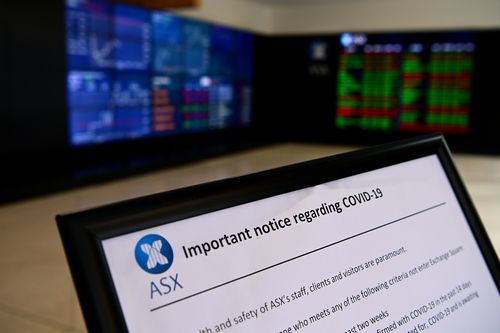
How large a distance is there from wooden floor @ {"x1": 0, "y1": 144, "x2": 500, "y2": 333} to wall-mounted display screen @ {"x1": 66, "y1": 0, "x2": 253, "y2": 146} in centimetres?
63

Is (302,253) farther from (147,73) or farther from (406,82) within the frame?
(406,82)

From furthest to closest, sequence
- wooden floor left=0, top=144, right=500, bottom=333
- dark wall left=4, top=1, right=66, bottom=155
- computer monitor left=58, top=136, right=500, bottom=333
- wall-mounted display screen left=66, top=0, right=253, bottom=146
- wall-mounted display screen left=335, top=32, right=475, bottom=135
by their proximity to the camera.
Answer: wall-mounted display screen left=335, top=32, right=475, bottom=135, wall-mounted display screen left=66, top=0, right=253, bottom=146, dark wall left=4, top=1, right=66, bottom=155, wooden floor left=0, top=144, right=500, bottom=333, computer monitor left=58, top=136, right=500, bottom=333

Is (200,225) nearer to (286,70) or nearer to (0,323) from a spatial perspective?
(0,323)

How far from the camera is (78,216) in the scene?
470 millimetres

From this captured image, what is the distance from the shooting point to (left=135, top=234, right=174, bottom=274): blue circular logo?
492 millimetres

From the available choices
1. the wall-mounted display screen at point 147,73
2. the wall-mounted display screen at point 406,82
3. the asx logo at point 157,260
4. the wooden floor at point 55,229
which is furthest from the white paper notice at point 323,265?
the wall-mounted display screen at point 406,82

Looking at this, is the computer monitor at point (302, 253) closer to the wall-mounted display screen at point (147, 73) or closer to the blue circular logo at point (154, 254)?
the blue circular logo at point (154, 254)

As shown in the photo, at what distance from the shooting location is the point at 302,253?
0.61m

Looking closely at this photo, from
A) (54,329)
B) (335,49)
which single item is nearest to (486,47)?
A: (335,49)

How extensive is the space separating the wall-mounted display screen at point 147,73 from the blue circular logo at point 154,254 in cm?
413

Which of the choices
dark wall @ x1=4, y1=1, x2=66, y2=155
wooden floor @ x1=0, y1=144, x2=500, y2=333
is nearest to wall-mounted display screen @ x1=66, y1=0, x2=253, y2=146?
dark wall @ x1=4, y1=1, x2=66, y2=155

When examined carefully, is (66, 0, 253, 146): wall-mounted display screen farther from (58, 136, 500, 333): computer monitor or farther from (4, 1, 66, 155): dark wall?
(58, 136, 500, 333): computer monitor

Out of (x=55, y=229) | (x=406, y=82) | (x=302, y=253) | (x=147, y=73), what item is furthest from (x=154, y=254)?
(x=406, y=82)

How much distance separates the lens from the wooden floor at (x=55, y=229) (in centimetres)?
178
